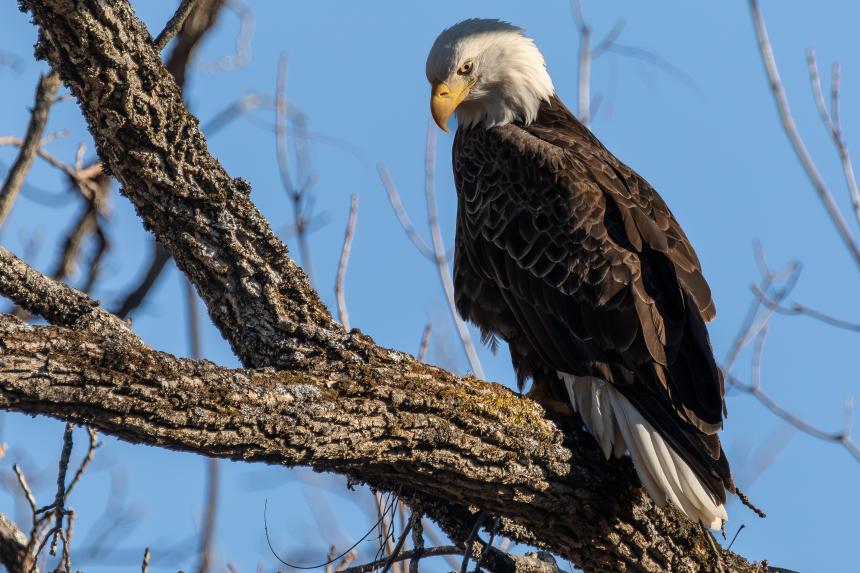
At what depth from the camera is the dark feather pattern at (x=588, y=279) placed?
398 centimetres

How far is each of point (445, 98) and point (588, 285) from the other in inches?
50.0

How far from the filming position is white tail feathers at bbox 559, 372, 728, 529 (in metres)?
3.69

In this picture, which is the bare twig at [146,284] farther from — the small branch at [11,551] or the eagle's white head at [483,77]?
the small branch at [11,551]

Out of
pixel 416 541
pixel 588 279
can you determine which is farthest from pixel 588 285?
pixel 416 541

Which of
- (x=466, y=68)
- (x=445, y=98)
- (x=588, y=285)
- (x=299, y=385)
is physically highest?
(x=466, y=68)

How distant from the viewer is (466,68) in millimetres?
5176

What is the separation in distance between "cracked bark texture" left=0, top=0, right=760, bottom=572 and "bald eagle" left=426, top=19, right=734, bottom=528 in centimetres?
20

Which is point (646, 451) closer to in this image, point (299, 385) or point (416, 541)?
point (416, 541)

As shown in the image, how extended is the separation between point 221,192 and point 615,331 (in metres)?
1.55

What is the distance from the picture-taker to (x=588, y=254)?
4.29 meters

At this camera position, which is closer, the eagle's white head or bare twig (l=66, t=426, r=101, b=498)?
bare twig (l=66, t=426, r=101, b=498)

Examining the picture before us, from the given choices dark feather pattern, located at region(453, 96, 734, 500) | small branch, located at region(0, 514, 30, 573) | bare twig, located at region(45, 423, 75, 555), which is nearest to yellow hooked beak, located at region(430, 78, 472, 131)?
dark feather pattern, located at region(453, 96, 734, 500)

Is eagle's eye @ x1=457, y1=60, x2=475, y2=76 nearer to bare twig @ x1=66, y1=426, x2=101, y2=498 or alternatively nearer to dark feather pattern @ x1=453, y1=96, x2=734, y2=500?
dark feather pattern @ x1=453, y1=96, x2=734, y2=500

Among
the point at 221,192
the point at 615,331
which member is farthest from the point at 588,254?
the point at 221,192
